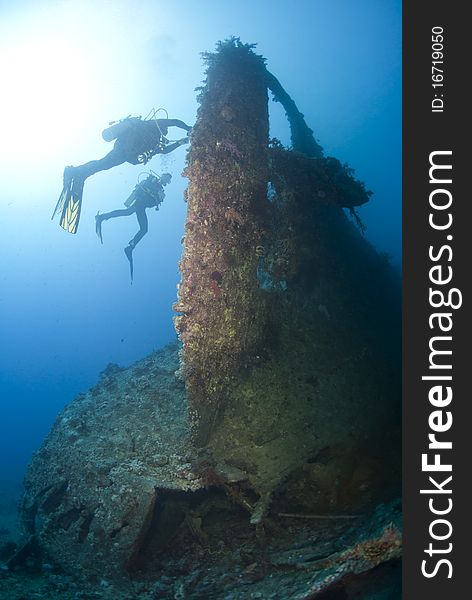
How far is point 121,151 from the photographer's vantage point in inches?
314

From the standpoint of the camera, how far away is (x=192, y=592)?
4246 mm

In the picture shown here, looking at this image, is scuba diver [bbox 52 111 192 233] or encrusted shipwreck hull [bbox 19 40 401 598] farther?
scuba diver [bbox 52 111 192 233]

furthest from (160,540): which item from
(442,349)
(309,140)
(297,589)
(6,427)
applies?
(6,427)

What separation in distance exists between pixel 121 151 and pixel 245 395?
221 inches

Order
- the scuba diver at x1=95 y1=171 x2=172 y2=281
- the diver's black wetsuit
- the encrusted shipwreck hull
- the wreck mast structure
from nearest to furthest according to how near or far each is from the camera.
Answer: the encrusted shipwreck hull < the wreck mast structure < the diver's black wetsuit < the scuba diver at x1=95 y1=171 x2=172 y2=281

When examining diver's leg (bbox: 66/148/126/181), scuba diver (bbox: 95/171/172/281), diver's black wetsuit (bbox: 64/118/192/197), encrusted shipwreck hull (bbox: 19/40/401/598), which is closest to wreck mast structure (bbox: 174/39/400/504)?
encrusted shipwreck hull (bbox: 19/40/401/598)

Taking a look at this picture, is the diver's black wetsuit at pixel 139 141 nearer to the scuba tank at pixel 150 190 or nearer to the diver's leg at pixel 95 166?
the diver's leg at pixel 95 166

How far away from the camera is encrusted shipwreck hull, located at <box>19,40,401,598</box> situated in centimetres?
484

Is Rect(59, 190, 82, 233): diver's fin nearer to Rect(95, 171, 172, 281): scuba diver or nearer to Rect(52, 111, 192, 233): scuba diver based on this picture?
Rect(52, 111, 192, 233): scuba diver

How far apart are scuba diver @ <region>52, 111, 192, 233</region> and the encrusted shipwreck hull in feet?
9.01

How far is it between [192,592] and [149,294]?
112504 millimetres

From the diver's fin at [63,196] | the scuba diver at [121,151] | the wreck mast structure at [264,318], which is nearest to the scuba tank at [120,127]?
the scuba diver at [121,151]

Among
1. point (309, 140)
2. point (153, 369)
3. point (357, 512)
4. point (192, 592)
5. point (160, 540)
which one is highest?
point (309, 140)

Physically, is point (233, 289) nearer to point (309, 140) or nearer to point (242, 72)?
point (242, 72)
